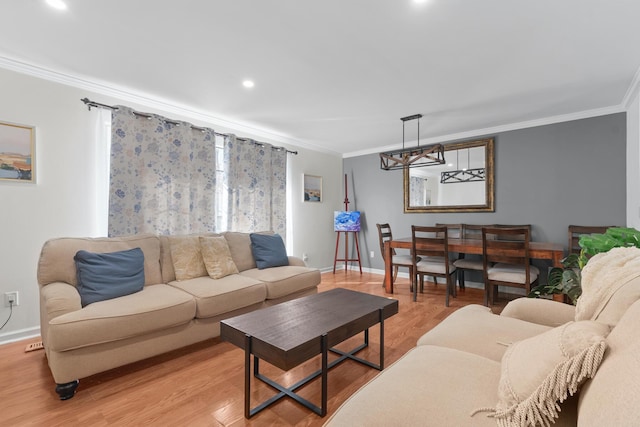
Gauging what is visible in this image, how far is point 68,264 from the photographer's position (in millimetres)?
2266

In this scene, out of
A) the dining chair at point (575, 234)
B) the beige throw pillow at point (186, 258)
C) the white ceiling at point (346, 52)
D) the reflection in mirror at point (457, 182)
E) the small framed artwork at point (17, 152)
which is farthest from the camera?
the reflection in mirror at point (457, 182)

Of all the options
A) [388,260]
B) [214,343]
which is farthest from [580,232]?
[214,343]

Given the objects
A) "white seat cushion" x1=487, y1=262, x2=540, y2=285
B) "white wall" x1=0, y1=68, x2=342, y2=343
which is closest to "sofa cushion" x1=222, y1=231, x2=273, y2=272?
"white wall" x1=0, y1=68, x2=342, y2=343

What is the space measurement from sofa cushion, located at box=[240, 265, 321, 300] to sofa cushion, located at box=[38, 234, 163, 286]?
856mm

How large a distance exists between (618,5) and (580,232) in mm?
2621

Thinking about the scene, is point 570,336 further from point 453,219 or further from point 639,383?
point 453,219

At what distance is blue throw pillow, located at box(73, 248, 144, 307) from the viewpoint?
2.17 m

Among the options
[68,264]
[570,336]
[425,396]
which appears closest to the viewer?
[570,336]

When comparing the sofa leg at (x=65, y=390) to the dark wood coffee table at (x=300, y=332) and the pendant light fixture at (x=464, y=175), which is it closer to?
the dark wood coffee table at (x=300, y=332)

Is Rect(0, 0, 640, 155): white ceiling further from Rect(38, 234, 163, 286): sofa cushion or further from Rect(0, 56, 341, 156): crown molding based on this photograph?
Rect(38, 234, 163, 286): sofa cushion

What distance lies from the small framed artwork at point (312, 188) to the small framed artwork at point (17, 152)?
3357 mm

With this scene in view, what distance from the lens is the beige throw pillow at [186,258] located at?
9.30 feet

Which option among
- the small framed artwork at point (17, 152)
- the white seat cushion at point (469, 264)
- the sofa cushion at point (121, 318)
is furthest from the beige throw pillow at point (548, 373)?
the small framed artwork at point (17, 152)

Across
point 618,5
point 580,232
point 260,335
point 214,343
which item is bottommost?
point 214,343
